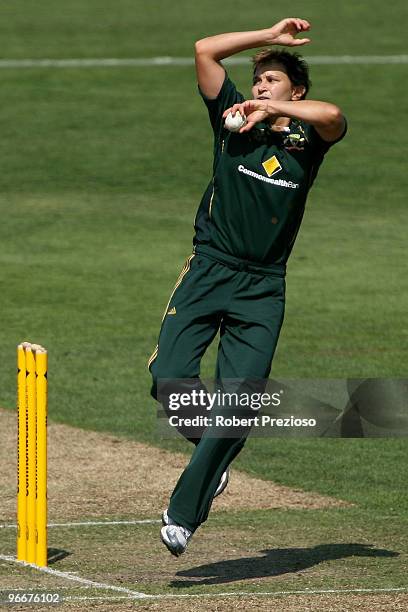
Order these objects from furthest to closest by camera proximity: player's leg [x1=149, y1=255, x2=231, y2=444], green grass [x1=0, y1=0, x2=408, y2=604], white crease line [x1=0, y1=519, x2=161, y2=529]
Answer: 1. green grass [x1=0, y1=0, x2=408, y2=604]
2. white crease line [x1=0, y1=519, x2=161, y2=529]
3. player's leg [x1=149, y1=255, x2=231, y2=444]

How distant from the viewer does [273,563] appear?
344 inches

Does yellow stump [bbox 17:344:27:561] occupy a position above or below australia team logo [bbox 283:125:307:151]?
Result: below

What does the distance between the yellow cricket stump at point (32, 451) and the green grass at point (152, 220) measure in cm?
226

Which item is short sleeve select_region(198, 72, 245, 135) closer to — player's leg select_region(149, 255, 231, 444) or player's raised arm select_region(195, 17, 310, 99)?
player's raised arm select_region(195, 17, 310, 99)

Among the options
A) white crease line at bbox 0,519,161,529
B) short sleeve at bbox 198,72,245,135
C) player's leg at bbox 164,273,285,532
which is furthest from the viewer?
white crease line at bbox 0,519,161,529

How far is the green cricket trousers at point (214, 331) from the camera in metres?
8.21

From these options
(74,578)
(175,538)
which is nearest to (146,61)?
(74,578)

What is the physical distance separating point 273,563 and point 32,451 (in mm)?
1491

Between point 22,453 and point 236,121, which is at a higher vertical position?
point 236,121

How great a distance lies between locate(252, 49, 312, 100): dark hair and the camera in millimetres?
8367

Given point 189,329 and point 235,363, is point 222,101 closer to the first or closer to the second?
point 189,329

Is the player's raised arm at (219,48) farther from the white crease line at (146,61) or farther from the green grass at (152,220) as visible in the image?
the white crease line at (146,61)

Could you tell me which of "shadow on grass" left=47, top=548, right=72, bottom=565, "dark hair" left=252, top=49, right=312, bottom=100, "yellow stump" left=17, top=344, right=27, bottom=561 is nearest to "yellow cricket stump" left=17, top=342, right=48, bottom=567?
"yellow stump" left=17, top=344, right=27, bottom=561

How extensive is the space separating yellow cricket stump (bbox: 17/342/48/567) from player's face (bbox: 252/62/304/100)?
1783 millimetres
